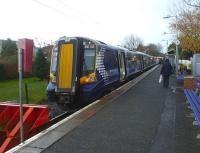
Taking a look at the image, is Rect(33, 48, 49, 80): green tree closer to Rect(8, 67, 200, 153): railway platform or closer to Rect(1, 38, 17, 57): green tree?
Rect(1, 38, 17, 57): green tree

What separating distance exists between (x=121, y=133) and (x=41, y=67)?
37335mm

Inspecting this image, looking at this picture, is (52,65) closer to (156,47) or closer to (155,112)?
(155,112)

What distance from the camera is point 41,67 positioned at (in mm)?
46406

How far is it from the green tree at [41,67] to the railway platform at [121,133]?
32282mm

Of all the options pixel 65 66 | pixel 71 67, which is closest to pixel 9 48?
pixel 65 66

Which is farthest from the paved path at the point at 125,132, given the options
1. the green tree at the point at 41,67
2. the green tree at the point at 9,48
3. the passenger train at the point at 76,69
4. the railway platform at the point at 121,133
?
the green tree at the point at 9,48

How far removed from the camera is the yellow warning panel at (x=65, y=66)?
16391 mm

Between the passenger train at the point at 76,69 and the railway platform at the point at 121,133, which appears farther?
the passenger train at the point at 76,69

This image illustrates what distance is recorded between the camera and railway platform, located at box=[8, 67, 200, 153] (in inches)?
333

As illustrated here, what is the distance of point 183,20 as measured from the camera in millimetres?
36406

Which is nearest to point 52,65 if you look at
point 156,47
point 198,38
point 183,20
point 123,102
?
point 123,102

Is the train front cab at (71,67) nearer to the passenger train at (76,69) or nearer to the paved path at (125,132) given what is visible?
the passenger train at (76,69)

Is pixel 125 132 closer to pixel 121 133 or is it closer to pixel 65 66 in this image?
pixel 121 133

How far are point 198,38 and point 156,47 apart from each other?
119762mm
